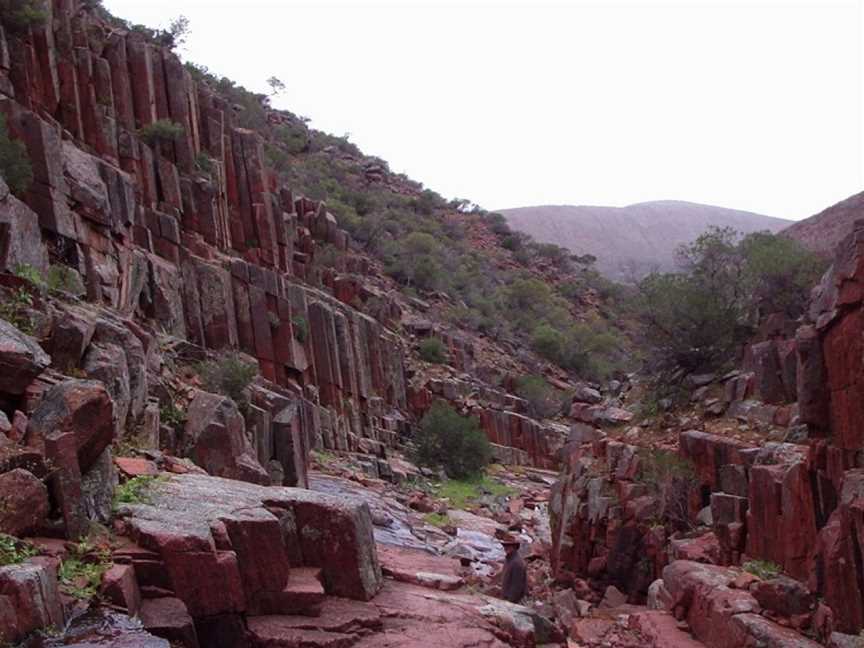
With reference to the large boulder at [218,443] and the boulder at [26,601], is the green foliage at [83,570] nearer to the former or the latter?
the boulder at [26,601]

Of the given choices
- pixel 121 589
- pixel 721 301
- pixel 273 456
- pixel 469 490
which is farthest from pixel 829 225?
pixel 121 589

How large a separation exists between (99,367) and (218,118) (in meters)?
19.8

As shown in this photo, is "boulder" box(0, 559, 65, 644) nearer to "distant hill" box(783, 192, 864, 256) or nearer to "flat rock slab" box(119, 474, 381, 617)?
"flat rock slab" box(119, 474, 381, 617)

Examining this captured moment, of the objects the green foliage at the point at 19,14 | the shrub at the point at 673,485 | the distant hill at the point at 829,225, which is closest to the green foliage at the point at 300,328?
the green foliage at the point at 19,14

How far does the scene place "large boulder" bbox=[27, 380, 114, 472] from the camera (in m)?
7.07

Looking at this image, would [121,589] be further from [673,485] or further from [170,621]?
[673,485]

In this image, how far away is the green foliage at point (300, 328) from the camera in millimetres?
28391

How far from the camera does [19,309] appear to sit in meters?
11.3

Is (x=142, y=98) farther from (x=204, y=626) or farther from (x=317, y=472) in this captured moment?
(x=204, y=626)

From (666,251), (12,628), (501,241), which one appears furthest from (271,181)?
(666,251)

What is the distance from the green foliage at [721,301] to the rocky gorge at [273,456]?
1029 mm

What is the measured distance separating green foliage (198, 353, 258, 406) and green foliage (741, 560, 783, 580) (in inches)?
441

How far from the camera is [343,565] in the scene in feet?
28.2

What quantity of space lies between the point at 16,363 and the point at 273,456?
9723 mm
